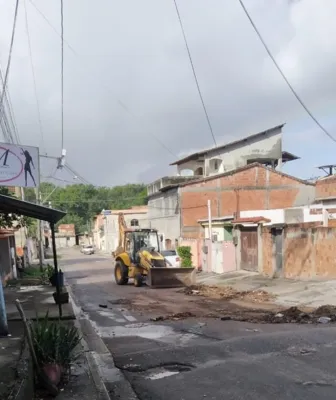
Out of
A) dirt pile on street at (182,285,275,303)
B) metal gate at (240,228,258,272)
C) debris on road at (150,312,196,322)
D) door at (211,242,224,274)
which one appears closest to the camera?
debris on road at (150,312,196,322)

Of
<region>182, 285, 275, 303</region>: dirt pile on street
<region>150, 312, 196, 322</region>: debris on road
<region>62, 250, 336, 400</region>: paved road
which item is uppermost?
<region>62, 250, 336, 400</region>: paved road

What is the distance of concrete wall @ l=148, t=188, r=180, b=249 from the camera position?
41.5m

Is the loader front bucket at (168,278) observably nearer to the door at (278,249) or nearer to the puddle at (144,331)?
the door at (278,249)

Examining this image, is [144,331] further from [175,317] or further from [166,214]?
[166,214]

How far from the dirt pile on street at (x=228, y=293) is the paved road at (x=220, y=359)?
5384 mm

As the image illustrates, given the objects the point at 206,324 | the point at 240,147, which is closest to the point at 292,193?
the point at 240,147

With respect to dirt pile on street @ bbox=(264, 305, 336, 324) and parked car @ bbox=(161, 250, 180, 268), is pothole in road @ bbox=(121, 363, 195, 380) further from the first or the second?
parked car @ bbox=(161, 250, 180, 268)

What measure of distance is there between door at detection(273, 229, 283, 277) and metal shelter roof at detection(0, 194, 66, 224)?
14161mm

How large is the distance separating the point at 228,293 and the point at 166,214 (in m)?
25.6

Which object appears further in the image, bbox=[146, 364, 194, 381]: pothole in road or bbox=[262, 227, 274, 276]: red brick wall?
bbox=[262, 227, 274, 276]: red brick wall

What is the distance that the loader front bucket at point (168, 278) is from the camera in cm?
2219

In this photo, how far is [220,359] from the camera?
25.3 feet

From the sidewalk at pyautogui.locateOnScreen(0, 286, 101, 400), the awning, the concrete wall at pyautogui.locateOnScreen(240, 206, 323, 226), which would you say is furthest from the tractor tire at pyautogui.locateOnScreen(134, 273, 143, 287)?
the sidewalk at pyautogui.locateOnScreen(0, 286, 101, 400)

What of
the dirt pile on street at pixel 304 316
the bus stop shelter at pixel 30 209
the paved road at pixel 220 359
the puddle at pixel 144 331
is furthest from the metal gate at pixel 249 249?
the bus stop shelter at pixel 30 209
